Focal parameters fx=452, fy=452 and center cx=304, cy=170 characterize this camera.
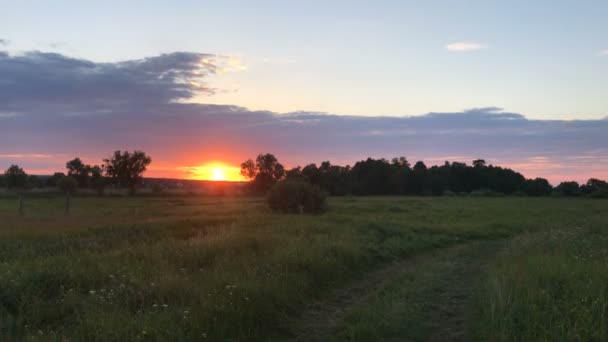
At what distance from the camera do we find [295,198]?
36.8 m

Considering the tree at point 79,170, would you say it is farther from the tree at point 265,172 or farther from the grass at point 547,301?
the grass at point 547,301

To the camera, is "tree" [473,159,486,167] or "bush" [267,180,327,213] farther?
"tree" [473,159,486,167]

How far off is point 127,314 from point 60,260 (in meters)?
4.60

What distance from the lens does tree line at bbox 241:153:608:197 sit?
351 feet

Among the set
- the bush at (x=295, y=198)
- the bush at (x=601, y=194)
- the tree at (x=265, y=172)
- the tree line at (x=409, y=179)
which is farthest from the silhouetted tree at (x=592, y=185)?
the bush at (x=295, y=198)

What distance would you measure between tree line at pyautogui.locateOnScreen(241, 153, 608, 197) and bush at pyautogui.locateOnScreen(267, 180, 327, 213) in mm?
62851

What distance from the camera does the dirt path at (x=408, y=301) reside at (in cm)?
805

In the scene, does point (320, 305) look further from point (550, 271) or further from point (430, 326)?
point (550, 271)

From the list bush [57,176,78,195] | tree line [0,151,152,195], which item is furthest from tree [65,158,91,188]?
bush [57,176,78,195]

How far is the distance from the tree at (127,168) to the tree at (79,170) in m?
5.85

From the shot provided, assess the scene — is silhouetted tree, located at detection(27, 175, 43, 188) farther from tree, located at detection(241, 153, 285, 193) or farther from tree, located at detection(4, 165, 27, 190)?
tree, located at detection(241, 153, 285, 193)

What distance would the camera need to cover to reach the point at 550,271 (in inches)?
388

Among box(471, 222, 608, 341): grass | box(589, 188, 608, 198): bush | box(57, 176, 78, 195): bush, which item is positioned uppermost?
box(57, 176, 78, 195): bush

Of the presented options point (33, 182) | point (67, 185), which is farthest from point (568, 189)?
point (33, 182)
